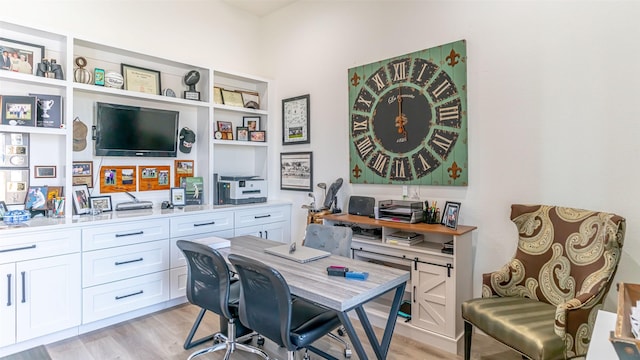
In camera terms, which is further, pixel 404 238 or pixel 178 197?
pixel 178 197

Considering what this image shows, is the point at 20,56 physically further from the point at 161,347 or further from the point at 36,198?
the point at 161,347

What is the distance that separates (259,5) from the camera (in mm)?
4387

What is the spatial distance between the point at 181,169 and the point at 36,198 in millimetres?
1329

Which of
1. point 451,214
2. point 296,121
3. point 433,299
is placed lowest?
point 433,299

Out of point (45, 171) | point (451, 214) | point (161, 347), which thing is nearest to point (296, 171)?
point (451, 214)

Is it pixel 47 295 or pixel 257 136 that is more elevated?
pixel 257 136

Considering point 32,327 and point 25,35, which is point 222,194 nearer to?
point 32,327

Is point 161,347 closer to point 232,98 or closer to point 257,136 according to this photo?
point 257,136

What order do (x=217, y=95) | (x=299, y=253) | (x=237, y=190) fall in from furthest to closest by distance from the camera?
(x=217, y=95) → (x=237, y=190) → (x=299, y=253)

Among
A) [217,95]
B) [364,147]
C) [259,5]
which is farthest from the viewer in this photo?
[259,5]

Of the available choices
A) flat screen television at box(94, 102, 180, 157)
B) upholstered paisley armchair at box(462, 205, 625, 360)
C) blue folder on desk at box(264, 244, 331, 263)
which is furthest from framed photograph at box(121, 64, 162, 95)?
upholstered paisley armchair at box(462, 205, 625, 360)

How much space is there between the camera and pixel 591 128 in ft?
7.54

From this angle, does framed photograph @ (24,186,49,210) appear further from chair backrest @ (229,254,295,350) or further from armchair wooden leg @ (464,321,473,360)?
armchair wooden leg @ (464,321,473,360)

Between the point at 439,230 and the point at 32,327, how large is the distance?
3054 mm
